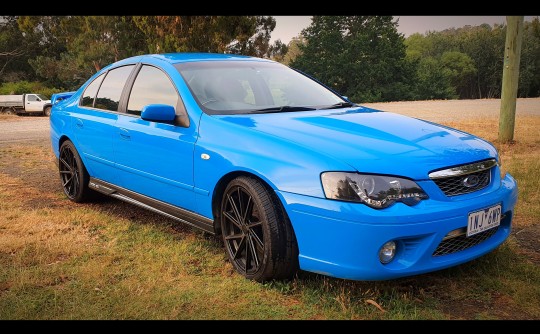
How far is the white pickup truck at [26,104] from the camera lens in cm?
2662

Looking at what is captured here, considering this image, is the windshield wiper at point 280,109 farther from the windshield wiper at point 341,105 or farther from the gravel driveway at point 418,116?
the gravel driveway at point 418,116

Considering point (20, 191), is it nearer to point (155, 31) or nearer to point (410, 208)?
Answer: point (410, 208)

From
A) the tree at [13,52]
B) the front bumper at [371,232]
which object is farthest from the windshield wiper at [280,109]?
the tree at [13,52]

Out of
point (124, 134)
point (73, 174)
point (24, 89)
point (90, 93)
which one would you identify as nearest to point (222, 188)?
point (124, 134)

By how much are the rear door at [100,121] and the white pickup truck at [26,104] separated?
23.3 meters

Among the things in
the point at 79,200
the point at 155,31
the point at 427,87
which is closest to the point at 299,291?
the point at 79,200

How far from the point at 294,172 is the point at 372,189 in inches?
18.5

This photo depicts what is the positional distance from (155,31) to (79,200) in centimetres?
1597

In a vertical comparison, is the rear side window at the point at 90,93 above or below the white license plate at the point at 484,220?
above

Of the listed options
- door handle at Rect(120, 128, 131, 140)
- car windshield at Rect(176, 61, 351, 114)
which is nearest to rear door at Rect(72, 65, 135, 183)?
door handle at Rect(120, 128, 131, 140)

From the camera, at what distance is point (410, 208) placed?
9.14ft

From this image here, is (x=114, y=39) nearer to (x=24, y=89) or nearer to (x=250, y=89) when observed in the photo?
(x=24, y=89)

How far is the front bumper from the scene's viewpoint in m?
2.75

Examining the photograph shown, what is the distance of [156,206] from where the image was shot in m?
4.17
